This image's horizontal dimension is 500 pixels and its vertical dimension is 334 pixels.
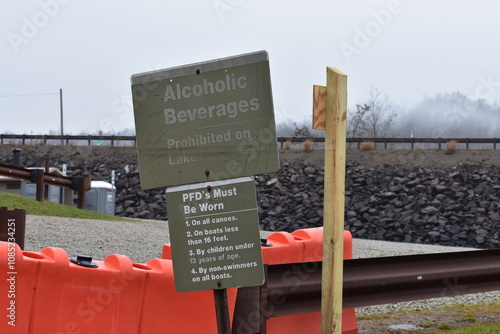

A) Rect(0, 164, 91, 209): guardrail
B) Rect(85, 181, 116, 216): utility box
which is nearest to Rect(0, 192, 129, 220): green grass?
Rect(0, 164, 91, 209): guardrail

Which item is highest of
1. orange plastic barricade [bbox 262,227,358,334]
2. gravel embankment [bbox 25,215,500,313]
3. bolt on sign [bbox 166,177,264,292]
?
bolt on sign [bbox 166,177,264,292]

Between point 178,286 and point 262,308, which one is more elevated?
point 178,286

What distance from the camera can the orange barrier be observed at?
4902 mm

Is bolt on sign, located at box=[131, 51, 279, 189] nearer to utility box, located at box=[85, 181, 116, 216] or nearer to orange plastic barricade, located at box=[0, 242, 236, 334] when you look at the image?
orange plastic barricade, located at box=[0, 242, 236, 334]

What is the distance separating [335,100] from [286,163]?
43.3 metres

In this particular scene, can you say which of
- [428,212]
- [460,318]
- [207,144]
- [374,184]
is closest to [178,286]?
[207,144]

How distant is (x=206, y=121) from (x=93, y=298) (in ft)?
5.17

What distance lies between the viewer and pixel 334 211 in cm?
491

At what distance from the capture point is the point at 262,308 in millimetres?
5766

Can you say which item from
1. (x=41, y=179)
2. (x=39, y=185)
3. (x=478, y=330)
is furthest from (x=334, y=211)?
(x=41, y=179)

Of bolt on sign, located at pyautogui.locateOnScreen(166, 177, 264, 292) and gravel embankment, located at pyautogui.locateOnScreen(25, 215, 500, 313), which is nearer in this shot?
bolt on sign, located at pyautogui.locateOnScreen(166, 177, 264, 292)

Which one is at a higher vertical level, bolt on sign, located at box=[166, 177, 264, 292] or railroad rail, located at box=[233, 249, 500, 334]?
bolt on sign, located at box=[166, 177, 264, 292]

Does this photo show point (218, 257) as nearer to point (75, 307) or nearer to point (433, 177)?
point (75, 307)

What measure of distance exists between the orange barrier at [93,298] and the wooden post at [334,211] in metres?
1.23
